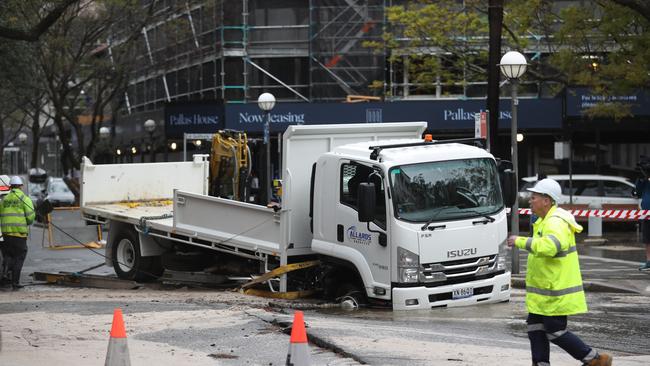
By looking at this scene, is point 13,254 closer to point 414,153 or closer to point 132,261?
point 132,261

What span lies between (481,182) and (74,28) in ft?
108

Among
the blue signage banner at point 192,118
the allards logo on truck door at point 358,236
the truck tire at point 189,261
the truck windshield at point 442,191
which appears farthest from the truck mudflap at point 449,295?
the blue signage banner at point 192,118

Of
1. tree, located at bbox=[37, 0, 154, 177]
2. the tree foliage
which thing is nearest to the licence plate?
the tree foliage

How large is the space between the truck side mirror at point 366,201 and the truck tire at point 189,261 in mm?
4669

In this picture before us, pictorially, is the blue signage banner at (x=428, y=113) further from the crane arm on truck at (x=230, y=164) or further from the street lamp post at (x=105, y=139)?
the crane arm on truck at (x=230, y=164)

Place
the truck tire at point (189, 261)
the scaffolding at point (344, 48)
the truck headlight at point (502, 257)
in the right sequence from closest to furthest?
the truck headlight at point (502, 257) → the truck tire at point (189, 261) → the scaffolding at point (344, 48)

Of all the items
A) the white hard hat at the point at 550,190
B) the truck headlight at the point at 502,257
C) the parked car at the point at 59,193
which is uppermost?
the white hard hat at the point at 550,190

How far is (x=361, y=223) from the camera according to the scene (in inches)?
549

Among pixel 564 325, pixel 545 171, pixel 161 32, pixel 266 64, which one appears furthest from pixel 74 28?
pixel 564 325

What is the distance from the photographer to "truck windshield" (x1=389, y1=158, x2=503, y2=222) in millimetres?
13641

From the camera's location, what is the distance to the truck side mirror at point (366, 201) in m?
13.2

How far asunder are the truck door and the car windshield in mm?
38669

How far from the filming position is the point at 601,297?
16047 mm

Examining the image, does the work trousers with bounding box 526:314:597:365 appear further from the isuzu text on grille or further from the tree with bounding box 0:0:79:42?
the tree with bounding box 0:0:79:42
